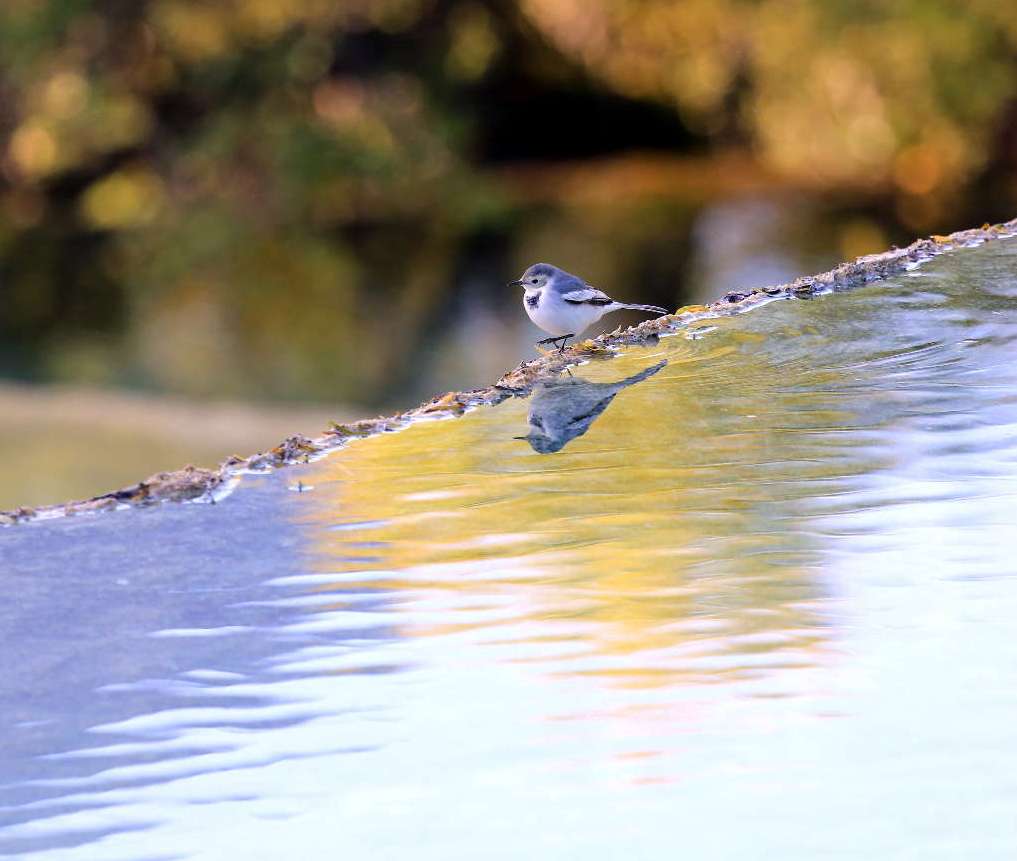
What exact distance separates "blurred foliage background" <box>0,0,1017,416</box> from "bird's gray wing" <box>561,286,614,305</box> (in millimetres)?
11281

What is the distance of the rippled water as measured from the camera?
2.73 metres

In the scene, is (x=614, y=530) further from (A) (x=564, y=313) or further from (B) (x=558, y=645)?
(A) (x=564, y=313)

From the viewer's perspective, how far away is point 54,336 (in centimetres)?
1861

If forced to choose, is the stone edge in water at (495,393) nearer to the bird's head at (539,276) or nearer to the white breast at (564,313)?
the white breast at (564,313)

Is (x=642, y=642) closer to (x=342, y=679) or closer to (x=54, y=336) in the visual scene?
(x=342, y=679)

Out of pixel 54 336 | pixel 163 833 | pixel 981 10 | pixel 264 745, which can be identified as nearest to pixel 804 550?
pixel 264 745

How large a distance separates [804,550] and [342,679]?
111 cm

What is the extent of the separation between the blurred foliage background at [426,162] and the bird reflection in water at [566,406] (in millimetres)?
11685

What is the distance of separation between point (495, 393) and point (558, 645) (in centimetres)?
194

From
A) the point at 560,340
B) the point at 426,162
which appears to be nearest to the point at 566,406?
the point at 560,340

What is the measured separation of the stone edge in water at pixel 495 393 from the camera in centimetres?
433

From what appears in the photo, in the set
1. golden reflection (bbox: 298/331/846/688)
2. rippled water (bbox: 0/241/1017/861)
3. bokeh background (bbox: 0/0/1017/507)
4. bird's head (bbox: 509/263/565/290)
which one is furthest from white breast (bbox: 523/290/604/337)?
bokeh background (bbox: 0/0/1017/507)

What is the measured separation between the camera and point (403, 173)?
74.6ft

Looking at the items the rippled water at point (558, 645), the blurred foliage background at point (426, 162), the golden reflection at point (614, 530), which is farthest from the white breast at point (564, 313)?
the blurred foliage background at point (426, 162)
